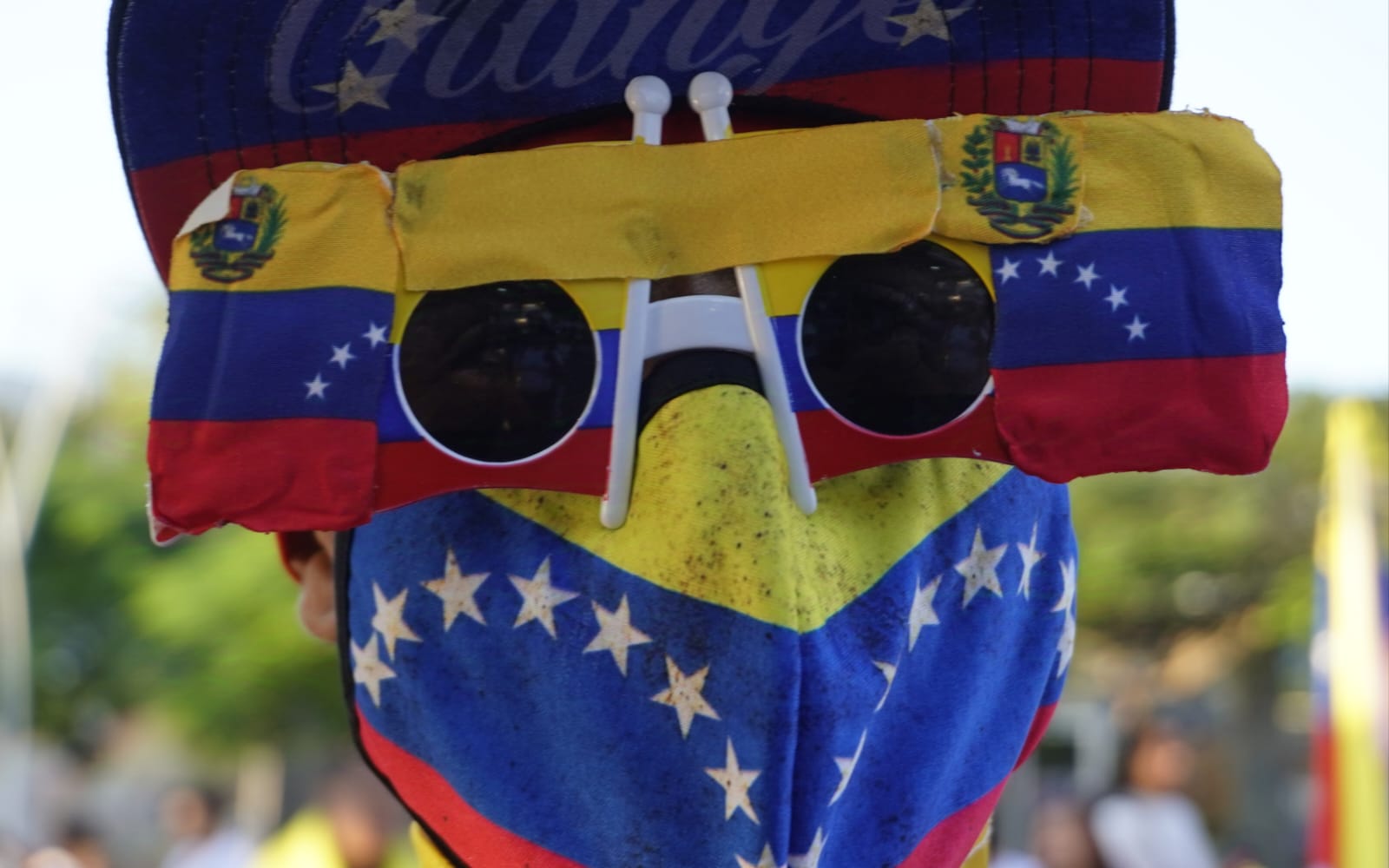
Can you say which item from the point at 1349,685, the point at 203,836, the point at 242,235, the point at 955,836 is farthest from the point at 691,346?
the point at 203,836

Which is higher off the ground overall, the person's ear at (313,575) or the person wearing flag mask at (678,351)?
the person wearing flag mask at (678,351)

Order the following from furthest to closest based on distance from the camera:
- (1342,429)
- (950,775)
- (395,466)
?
(1342,429) < (950,775) < (395,466)

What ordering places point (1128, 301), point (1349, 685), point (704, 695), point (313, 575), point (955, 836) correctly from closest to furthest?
point (704, 695)
point (1128, 301)
point (955, 836)
point (313, 575)
point (1349, 685)

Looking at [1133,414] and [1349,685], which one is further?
[1349,685]

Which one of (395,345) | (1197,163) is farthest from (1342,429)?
(395,345)

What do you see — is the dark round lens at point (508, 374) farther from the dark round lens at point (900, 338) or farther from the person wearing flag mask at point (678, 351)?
the dark round lens at point (900, 338)

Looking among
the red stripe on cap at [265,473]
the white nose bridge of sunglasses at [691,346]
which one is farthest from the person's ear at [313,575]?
the white nose bridge of sunglasses at [691,346]

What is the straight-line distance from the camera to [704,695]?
4.50 ft

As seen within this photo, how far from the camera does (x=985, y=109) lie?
1586mm

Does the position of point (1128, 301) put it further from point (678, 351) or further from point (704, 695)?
point (704, 695)

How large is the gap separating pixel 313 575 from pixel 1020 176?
94 centimetres

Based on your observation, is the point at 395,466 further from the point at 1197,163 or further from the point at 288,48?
the point at 1197,163

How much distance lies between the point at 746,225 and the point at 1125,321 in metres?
0.35

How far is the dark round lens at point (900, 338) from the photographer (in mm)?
1451
